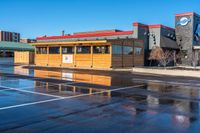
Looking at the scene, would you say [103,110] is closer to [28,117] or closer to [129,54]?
[28,117]

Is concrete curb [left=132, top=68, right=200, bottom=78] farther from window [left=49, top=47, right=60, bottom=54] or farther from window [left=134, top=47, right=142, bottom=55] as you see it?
window [left=49, top=47, right=60, bottom=54]

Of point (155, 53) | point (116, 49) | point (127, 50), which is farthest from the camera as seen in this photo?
point (155, 53)

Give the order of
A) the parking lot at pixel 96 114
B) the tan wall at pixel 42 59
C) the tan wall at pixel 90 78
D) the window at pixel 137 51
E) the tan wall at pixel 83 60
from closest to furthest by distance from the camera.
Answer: the parking lot at pixel 96 114, the tan wall at pixel 90 78, the tan wall at pixel 83 60, the window at pixel 137 51, the tan wall at pixel 42 59

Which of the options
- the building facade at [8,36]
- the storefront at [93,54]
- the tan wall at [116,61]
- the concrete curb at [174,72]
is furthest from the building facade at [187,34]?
the building facade at [8,36]

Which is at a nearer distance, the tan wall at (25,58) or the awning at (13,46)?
the tan wall at (25,58)

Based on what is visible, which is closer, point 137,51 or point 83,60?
point 83,60

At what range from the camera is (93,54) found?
37.1m

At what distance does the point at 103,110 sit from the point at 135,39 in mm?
30782

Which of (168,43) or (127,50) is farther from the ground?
(168,43)

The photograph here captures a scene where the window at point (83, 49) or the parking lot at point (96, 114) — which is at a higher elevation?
the window at point (83, 49)

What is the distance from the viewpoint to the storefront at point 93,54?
3572 cm

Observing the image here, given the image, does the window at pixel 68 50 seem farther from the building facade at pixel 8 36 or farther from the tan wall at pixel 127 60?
the building facade at pixel 8 36

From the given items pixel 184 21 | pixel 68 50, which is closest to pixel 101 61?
pixel 68 50

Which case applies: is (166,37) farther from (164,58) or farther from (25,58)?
(25,58)
